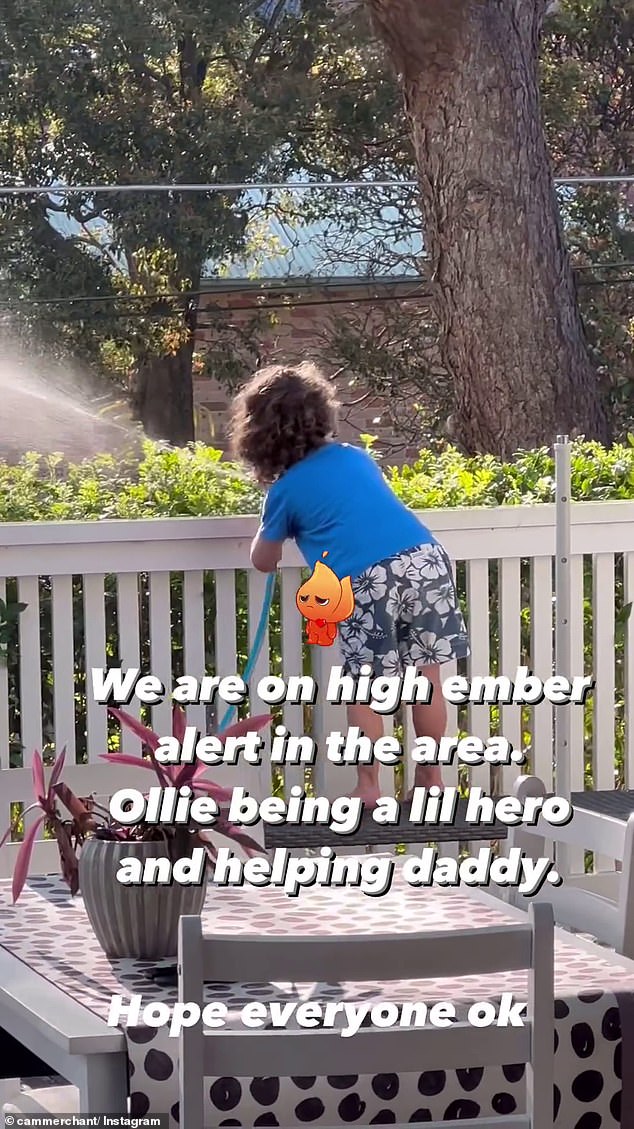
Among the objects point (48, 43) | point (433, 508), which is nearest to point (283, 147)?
point (48, 43)

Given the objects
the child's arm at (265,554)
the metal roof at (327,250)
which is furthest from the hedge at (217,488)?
the metal roof at (327,250)

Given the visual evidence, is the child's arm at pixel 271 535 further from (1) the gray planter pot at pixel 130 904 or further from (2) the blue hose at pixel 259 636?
(1) the gray planter pot at pixel 130 904

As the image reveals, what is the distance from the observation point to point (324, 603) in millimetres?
3861

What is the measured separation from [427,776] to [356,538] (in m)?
0.60

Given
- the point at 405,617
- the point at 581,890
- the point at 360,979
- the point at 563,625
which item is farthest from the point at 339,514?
the point at 360,979

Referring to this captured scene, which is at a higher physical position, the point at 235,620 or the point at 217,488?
the point at 217,488

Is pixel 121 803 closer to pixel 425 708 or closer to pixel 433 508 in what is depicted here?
pixel 425 708

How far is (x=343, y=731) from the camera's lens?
395 centimetres

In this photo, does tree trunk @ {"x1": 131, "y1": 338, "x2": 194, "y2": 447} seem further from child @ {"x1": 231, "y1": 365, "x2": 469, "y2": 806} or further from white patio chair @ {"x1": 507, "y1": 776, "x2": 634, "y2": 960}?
white patio chair @ {"x1": 507, "y1": 776, "x2": 634, "y2": 960}

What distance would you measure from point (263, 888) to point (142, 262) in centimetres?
928

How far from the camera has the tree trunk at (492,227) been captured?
6551mm

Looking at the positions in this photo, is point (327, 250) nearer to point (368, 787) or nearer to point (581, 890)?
point (368, 787)

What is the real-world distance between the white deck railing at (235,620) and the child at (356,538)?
0.41ft

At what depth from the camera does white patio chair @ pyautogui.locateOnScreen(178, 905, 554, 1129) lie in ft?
4.57
